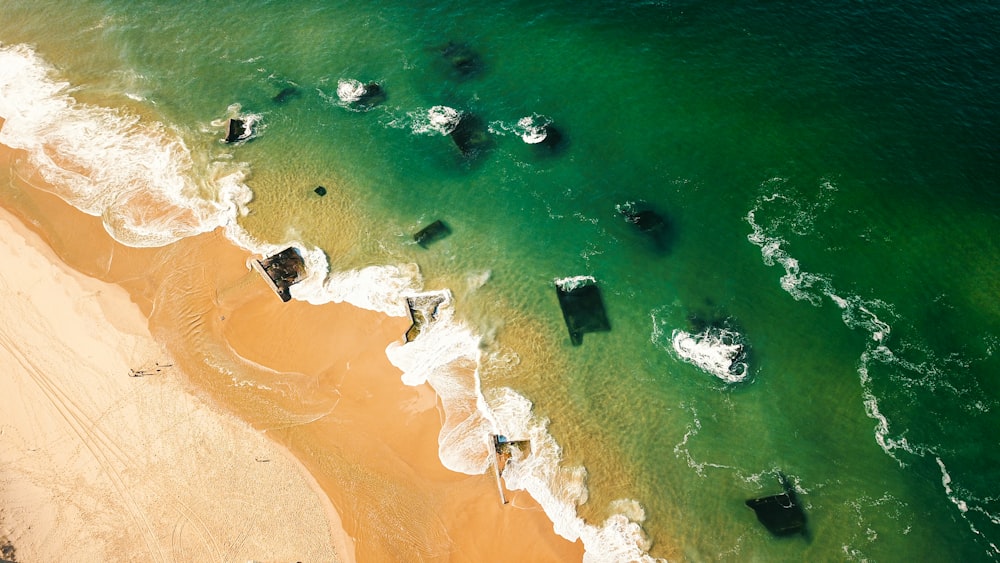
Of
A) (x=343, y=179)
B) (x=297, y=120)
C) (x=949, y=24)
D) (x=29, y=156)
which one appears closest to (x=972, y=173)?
(x=949, y=24)

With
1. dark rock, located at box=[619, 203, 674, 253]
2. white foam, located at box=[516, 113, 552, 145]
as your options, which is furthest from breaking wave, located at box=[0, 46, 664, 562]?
dark rock, located at box=[619, 203, 674, 253]

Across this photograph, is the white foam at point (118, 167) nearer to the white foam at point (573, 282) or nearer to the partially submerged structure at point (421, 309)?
the partially submerged structure at point (421, 309)

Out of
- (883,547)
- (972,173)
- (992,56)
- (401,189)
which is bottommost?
(883,547)

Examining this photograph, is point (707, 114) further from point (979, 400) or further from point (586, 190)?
point (979, 400)

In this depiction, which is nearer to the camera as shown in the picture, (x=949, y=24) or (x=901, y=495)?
(x=901, y=495)

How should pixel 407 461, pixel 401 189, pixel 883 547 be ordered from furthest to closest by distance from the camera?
pixel 401 189 → pixel 407 461 → pixel 883 547

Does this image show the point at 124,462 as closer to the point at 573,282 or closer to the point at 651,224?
the point at 573,282

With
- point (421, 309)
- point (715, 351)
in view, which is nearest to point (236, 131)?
point (421, 309)

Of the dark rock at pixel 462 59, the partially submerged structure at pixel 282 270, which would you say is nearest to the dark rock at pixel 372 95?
the dark rock at pixel 462 59
